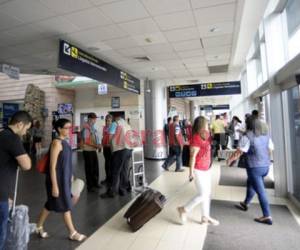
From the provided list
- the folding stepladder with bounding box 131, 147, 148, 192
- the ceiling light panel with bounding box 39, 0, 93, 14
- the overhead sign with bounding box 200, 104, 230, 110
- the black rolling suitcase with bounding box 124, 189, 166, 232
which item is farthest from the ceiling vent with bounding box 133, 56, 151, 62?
the overhead sign with bounding box 200, 104, 230, 110

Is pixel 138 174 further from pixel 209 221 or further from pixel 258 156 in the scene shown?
pixel 258 156

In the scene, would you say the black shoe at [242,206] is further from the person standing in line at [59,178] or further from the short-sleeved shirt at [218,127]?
the short-sleeved shirt at [218,127]

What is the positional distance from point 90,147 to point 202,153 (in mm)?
2448

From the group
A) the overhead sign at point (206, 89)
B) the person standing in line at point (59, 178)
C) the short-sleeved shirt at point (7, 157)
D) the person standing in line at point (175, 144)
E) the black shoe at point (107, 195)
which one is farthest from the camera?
the overhead sign at point (206, 89)

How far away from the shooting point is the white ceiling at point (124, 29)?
10.3 feet

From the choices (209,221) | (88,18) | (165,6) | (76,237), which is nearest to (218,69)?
(165,6)

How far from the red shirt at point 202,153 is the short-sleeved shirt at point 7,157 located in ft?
6.43

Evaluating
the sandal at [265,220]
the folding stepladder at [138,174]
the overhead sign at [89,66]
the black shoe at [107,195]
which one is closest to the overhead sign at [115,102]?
the overhead sign at [89,66]

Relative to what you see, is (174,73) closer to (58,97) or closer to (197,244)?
(197,244)

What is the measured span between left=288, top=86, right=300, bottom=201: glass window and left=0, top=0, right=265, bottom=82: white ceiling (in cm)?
150

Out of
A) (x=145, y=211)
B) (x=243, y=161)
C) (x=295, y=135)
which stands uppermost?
(x=295, y=135)

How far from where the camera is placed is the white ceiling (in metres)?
3.13

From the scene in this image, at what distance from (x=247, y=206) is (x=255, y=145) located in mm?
1045

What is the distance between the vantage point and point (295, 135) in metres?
3.76
